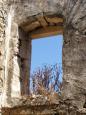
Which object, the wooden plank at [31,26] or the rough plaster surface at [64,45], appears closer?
the rough plaster surface at [64,45]

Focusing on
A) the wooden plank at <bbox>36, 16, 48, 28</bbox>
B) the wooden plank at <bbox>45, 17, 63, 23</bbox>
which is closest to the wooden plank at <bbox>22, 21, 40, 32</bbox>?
the wooden plank at <bbox>36, 16, 48, 28</bbox>

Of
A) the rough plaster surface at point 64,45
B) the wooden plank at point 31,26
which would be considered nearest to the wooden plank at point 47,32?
the wooden plank at point 31,26

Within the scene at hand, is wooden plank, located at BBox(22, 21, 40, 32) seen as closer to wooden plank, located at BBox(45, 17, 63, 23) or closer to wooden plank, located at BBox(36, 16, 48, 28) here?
wooden plank, located at BBox(36, 16, 48, 28)

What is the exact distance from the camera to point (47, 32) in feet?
26.2

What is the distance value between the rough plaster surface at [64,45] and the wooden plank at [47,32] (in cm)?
26

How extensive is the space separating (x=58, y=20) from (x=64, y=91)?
A: 1.69m

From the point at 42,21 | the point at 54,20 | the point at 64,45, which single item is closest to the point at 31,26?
the point at 42,21

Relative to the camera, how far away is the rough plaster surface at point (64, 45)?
689cm

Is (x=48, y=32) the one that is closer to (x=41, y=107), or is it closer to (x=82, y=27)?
→ (x=82, y=27)

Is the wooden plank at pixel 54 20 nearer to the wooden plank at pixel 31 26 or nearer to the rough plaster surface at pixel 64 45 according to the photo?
Result: the rough plaster surface at pixel 64 45

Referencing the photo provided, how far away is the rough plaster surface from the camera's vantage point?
22.6ft

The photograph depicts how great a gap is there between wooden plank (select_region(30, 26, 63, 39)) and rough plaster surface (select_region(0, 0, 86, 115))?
10.3 inches

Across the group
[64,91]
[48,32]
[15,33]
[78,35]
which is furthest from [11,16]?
Result: [64,91]

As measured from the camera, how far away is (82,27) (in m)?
7.21
